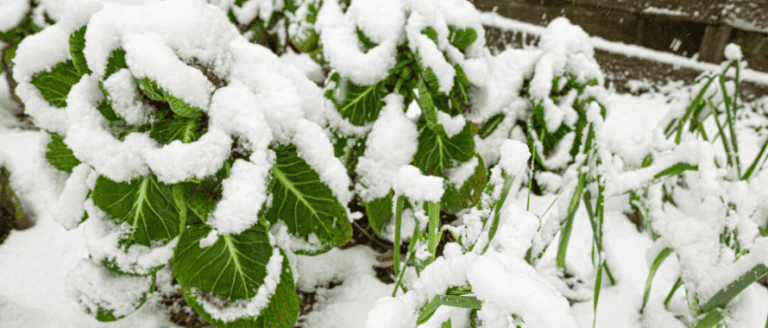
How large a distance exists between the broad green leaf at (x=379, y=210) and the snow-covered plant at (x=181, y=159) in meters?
0.11

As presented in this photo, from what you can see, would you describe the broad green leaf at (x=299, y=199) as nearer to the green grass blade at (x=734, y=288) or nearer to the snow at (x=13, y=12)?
the green grass blade at (x=734, y=288)

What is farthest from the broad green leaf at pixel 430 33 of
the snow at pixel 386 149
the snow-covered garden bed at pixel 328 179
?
the snow at pixel 386 149

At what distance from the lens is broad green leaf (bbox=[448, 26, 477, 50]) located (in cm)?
83

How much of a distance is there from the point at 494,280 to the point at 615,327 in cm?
65

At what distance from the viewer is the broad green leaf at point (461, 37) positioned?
0.83 meters

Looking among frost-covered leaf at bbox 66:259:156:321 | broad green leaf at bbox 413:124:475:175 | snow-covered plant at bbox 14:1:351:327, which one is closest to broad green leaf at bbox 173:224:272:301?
snow-covered plant at bbox 14:1:351:327

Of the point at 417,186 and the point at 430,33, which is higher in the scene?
the point at 430,33

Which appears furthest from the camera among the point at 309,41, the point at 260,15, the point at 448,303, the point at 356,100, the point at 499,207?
the point at 260,15

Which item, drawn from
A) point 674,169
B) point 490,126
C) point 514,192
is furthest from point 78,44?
point 674,169

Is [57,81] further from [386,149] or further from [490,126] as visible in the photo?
[490,126]

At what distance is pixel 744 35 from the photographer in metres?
2.01

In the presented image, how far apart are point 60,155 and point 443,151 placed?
748 millimetres

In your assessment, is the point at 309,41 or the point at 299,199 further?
the point at 309,41

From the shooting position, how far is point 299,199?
0.76 metres
